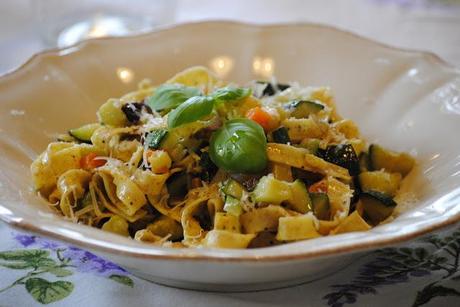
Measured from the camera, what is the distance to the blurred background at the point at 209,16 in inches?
211

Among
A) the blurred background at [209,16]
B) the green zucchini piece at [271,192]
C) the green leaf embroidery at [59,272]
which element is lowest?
the blurred background at [209,16]

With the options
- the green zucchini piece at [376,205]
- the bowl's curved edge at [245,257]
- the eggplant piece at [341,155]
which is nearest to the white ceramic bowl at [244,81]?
the bowl's curved edge at [245,257]

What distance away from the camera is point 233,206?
8.77 feet

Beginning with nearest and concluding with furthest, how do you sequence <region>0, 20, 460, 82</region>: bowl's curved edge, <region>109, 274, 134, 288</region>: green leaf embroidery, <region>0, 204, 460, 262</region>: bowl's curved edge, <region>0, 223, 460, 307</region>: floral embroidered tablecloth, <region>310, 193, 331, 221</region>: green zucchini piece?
<region>0, 204, 460, 262</region>: bowl's curved edge → <region>0, 223, 460, 307</region>: floral embroidered tablecloth → <region>109, 274, 134, 288</region>: green leaf embroidery → <region>310, 193, 331, 221</region>: green zucchini piece → <region>0, 20, 460, 82</region>: bowl's curved edge

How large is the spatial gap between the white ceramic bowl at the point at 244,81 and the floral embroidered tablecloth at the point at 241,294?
0.07 metres

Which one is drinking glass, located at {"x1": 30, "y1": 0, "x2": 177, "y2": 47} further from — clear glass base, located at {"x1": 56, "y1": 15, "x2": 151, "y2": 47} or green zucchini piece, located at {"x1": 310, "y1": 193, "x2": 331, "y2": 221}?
green zucchini piece, located at {"x1": 310, "y1": 193, "x2": 331, "y2": 221}

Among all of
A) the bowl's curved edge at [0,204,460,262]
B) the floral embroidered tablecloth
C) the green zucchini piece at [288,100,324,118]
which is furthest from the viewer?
the green zucchini piece at [288,100,324,118]

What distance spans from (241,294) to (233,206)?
1.24ft

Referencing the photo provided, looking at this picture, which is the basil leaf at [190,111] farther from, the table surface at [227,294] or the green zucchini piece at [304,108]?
the table surface at [227,294]

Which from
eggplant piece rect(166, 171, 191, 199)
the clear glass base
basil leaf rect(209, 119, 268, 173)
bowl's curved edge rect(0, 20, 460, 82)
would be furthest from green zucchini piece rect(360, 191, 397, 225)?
the clear glass base

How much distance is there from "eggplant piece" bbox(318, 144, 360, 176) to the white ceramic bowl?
355 mm

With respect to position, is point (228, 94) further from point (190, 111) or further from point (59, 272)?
point (59, 272)

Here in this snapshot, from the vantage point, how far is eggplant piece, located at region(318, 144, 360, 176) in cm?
307

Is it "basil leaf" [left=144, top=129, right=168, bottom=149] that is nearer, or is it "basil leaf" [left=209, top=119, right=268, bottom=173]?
"basil leaf" [left=209, top=119, right=268, bottom=173]
